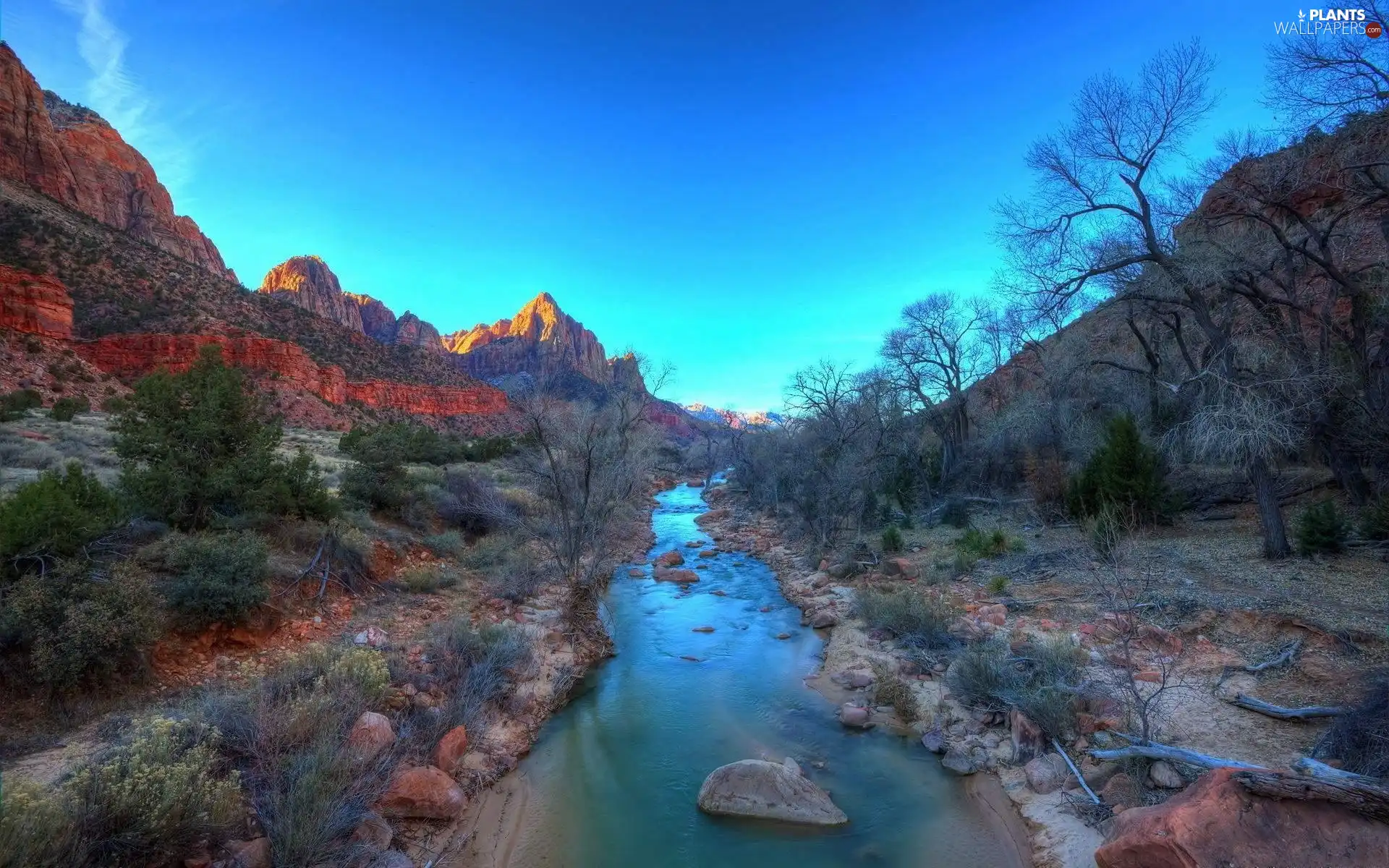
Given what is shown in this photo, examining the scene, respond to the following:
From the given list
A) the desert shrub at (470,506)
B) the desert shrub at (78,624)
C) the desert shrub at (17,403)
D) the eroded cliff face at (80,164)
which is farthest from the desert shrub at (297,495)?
the eroded cliff face at (80,164)

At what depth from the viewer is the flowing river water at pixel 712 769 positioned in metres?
5.80

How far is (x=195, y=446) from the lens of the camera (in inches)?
388

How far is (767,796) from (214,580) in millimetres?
7293

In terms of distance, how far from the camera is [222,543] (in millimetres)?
8023

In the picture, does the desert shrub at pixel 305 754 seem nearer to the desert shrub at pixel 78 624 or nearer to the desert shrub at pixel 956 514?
Result: the desert shrub at pixel 78 624

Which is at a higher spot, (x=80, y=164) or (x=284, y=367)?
(x=80, y=164)

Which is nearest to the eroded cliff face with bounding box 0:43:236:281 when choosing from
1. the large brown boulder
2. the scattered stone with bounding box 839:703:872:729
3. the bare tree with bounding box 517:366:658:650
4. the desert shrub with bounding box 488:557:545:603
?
the desert shrub with bounding box 488:557:545:603

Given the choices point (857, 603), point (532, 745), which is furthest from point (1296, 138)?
point (532, 745)

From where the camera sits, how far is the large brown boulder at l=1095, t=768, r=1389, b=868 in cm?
334

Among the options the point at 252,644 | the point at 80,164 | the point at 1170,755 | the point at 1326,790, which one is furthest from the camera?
the point at 80,164

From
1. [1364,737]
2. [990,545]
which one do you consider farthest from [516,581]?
[1364,737]

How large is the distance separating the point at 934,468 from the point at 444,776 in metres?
22.9

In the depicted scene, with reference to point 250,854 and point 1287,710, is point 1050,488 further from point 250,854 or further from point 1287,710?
point 250,854

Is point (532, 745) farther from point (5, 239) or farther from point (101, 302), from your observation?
point (5, 239)
